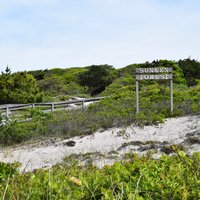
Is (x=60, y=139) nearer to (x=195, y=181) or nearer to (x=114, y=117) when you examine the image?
(x=114, y=117)

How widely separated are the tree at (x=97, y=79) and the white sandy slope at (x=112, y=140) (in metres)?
27.1

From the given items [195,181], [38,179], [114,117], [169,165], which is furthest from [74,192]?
[114,117]

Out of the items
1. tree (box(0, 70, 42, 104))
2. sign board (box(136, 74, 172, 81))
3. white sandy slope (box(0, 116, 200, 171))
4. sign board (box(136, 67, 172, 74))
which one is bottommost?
white sandy slope (box(0, 116, 200, 171))

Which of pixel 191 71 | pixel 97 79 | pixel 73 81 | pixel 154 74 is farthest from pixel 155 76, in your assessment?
pixel 73 81

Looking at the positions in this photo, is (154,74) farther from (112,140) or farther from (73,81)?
(73,81)

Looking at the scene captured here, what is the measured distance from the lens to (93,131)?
1541cm

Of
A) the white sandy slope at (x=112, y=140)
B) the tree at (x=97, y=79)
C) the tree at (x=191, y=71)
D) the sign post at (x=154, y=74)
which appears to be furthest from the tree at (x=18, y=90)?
the white sandy slope at (x=112, y=140)

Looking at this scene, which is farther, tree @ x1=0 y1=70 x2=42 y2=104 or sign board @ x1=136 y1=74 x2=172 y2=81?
tree @ x1=0 y1=70 x2=42 y2=104

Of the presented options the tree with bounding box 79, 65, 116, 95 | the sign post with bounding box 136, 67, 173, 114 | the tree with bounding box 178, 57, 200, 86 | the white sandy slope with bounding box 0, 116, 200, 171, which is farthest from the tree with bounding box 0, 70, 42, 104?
the white sandy slope with bounding box 0, 116, 200, 171

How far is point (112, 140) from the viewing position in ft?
45.6

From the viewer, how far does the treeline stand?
1307 inches

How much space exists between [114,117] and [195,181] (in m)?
13.7

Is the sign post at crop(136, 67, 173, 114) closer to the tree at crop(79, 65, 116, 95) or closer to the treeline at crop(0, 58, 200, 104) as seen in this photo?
the treeline at crop(0, 58, 200, 104)

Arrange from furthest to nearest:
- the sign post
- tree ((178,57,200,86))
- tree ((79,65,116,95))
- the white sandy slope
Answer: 1. tree ((79,65,116,95))
2. tree ((178,57,200,86))
3. the sign post
4. the white sandy slope
